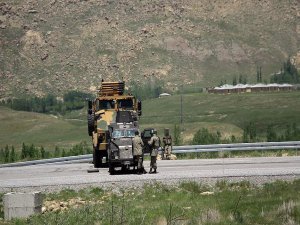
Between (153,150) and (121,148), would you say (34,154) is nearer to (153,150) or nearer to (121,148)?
(121,148)

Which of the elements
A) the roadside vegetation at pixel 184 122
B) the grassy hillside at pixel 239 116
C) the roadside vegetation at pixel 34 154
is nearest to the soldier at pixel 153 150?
the roadside vegetation at pixel 34 154

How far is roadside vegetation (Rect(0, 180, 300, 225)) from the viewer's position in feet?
62.0

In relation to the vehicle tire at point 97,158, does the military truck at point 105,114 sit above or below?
above

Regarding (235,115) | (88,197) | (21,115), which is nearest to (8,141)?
(21,115)

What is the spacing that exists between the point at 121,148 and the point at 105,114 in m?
5.40

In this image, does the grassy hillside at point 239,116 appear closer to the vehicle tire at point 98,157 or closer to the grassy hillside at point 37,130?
the grassy hillside at point 37,130

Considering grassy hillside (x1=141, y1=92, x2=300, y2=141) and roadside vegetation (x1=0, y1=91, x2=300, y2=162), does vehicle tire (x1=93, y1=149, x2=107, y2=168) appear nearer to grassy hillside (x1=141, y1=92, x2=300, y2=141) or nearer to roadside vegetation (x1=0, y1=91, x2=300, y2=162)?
roadside vegetation (x1=0, y1=91, x2=300, y2=162)

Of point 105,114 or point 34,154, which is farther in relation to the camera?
point 34,154

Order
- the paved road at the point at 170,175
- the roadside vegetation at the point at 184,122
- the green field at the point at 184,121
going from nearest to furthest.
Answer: the paved road at the point at 170,175, the roadside vegetation at the point at 184,122, the green field at the point at 184,121

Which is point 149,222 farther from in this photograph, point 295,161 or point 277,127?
point 277,127

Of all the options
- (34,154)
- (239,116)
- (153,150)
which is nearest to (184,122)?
(239,116)

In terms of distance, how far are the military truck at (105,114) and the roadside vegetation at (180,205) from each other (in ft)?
28.8

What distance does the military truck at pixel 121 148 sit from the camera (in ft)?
94.3

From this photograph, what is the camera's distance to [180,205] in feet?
70.3
